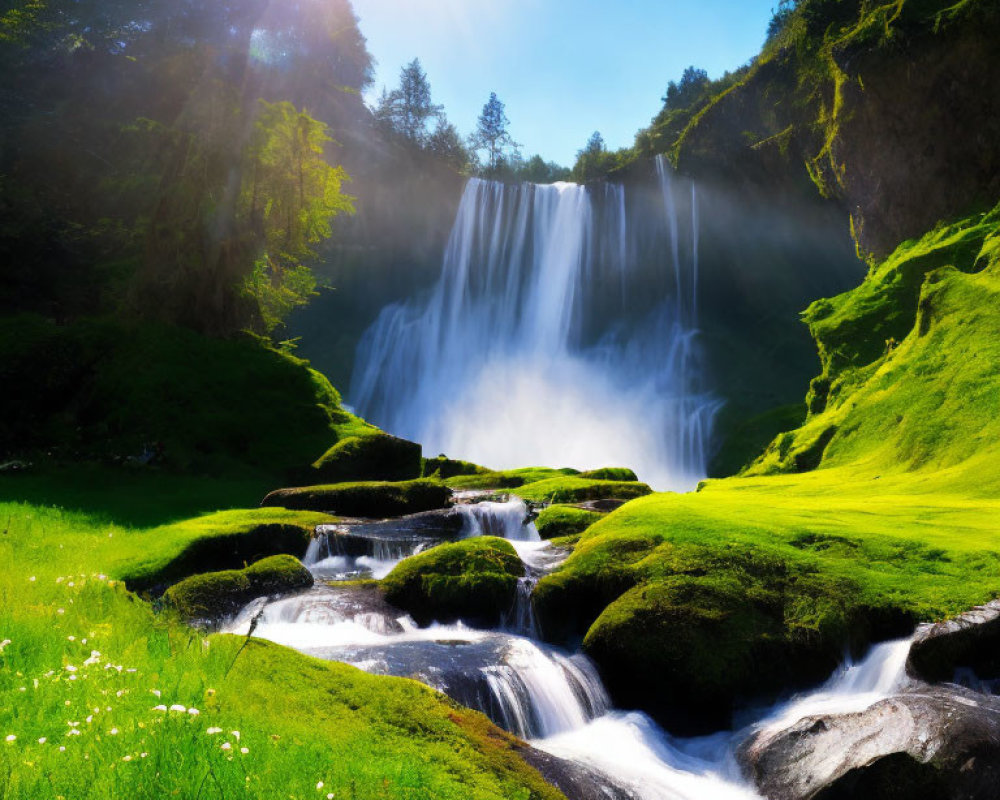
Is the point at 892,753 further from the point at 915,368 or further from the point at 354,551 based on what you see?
the point at 915,368

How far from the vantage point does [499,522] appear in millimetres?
16531

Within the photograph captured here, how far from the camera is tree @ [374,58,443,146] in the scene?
76.2 metres

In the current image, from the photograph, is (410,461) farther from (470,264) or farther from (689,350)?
(470,264)

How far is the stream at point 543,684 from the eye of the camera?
6270 millimetres

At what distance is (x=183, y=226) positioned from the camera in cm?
2523

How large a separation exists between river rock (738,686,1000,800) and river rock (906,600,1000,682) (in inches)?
12.3

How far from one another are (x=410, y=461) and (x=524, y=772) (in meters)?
19.4

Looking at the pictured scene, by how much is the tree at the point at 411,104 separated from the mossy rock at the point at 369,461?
62105 mm

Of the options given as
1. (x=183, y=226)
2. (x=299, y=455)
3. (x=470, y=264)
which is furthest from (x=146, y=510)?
(x=470, y=264)

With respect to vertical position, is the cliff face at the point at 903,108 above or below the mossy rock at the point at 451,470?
above

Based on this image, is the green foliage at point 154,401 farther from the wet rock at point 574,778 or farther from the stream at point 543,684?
the wet rock at point 574,778

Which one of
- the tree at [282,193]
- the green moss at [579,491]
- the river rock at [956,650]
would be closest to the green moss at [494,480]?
the green moss at [579,491]

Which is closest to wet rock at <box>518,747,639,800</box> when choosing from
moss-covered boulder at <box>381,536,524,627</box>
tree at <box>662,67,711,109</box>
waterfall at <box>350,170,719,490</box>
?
moss-covered boulder at <box>381,536,524,627</box>

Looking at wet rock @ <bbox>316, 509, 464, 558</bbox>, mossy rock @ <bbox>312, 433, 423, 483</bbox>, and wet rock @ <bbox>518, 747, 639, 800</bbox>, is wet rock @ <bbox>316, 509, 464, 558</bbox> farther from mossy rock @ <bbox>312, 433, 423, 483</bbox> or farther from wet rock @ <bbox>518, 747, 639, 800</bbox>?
wet rock @ <bbox>518, 747, 639, 800</bbox>
